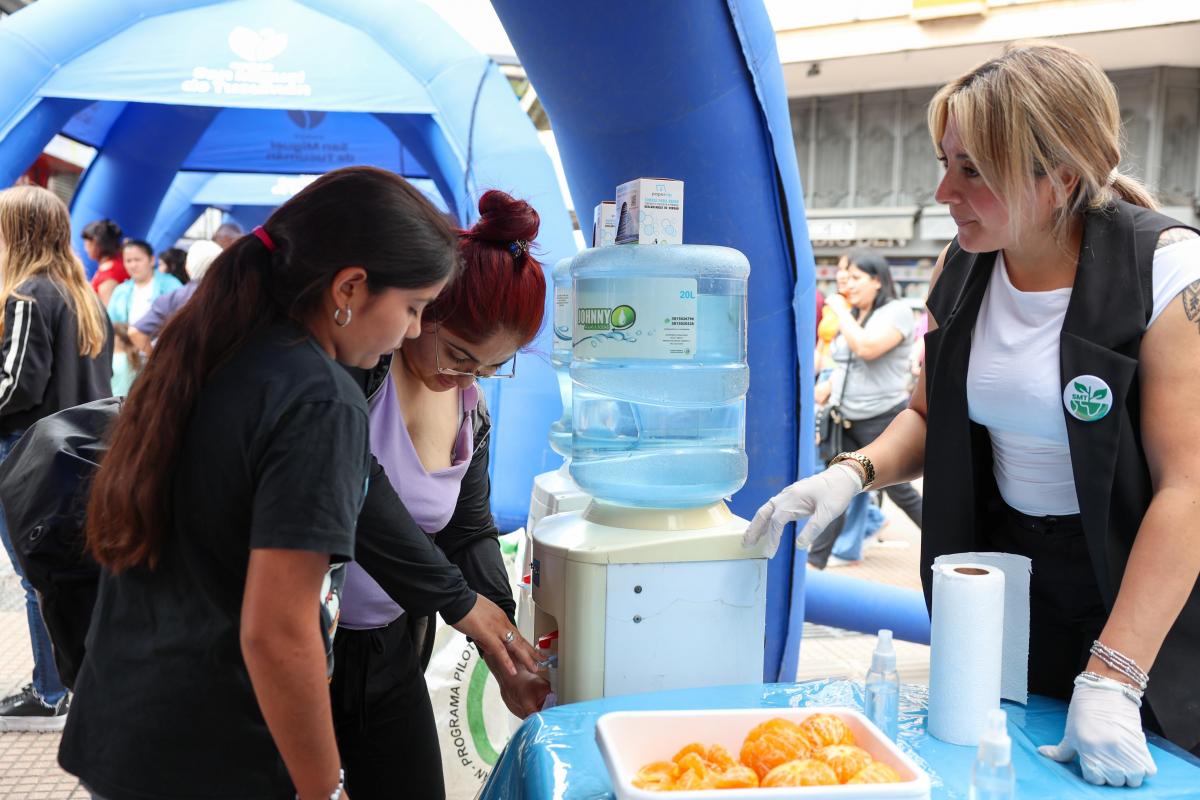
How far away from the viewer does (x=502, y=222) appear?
199 centimetres

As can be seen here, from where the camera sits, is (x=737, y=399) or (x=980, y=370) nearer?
(x=980, y=370)

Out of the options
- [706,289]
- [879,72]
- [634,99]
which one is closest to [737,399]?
[706,289]

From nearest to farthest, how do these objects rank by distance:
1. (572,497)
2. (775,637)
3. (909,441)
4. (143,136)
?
1. (909,441)
2. (572,497)
3. (775,637)
4. (143,136)

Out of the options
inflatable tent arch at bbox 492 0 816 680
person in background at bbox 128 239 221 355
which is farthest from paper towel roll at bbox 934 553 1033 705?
person in background at bbox 128 239 221 355

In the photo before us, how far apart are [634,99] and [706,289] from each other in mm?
532

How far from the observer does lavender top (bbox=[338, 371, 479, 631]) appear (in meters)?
1.95

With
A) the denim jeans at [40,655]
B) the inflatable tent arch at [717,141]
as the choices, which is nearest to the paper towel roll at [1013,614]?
the inflatable tent arch at [717,141]

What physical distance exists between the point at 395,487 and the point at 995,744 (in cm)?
115

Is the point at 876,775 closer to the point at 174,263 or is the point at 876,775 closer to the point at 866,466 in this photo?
the point at 866,466

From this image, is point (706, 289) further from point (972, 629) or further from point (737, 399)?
point (972, 629)

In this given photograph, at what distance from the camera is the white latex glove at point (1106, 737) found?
1.40m

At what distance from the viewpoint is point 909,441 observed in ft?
6.72

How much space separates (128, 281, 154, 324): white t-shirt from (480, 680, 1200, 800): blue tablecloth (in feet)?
21.0

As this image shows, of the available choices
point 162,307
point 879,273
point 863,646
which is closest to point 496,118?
point 162,307
